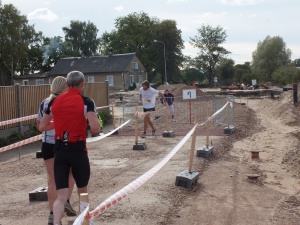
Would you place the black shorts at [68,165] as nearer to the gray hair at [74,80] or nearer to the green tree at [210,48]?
the gray hair at [74,80]

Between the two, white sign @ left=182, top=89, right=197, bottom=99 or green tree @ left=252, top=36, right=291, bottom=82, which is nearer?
white sign @ left=182, top=89, right=197, bottom=99

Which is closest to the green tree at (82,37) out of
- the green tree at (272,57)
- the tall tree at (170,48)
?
the tall tree at (170,48)

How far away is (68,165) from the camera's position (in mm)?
4672

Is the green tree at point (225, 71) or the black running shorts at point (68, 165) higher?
the green tree at point (225, 71)

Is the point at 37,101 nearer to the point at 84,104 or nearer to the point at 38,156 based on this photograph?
the point at 38,156

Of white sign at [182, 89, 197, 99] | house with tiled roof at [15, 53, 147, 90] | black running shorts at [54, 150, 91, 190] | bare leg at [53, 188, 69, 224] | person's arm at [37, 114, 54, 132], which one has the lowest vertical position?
bare leg at [53, 188, 69, 224]

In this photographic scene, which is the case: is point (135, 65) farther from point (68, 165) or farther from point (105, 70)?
point (68, 165)

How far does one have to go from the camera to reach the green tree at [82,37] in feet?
305

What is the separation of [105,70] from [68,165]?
6040 cm

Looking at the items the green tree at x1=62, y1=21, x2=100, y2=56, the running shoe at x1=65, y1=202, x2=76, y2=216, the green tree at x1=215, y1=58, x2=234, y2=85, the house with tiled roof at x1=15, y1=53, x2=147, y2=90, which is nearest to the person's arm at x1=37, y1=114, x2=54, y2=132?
the running shoe at x1=65, y1=202, x2=76, y2=216

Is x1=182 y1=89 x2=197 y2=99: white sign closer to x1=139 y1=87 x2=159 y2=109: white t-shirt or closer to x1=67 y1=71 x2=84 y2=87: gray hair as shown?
x1=139 y1=87 x2=159 y2=109: white t-shirt

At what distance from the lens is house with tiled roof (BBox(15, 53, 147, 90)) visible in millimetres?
64500

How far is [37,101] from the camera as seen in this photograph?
16.6 m

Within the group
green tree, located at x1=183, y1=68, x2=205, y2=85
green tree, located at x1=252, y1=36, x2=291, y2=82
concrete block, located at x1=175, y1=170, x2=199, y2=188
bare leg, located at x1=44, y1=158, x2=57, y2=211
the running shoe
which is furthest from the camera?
green tree, located at x1=183, y1=68, x2=205, y2=85
